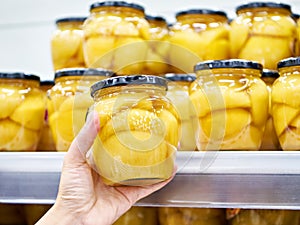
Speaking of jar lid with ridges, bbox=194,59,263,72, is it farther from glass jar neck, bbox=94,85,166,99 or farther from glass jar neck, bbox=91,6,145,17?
glass jar neck, bbox=91,6,145,17

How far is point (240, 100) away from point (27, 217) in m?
0.60

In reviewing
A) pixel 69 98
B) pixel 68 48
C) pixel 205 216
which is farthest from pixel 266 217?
pixel 68 48

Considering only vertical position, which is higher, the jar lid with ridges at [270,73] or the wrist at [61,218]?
the jar lid with ridges at [270,73]

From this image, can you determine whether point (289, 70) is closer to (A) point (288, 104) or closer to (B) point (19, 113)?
(A) point (288, 104)

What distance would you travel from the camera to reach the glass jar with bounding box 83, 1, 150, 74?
109cm

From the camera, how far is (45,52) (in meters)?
2.21

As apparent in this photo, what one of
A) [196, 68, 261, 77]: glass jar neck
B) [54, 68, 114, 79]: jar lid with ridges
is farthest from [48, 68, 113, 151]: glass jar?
[196, 68, 261, 77]: glass jar neck

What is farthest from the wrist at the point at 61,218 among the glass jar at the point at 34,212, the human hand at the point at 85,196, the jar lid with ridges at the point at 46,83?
the jar lid with ridges at the point at 46,83

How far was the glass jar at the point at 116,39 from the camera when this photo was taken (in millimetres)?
1093

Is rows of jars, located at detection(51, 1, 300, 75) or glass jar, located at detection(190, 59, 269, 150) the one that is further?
rows of jars, located at detection(51, 1, 300, 75)

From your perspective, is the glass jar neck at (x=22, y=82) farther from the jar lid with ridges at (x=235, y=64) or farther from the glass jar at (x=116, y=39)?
the jar lid with ridges at (x=235, y=64)

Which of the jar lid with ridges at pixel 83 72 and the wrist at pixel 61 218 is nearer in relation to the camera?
the wrist at pixel 61 218

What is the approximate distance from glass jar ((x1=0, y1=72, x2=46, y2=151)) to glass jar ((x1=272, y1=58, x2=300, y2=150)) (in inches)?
19.6

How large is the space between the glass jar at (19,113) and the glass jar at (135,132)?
31 centimetres
